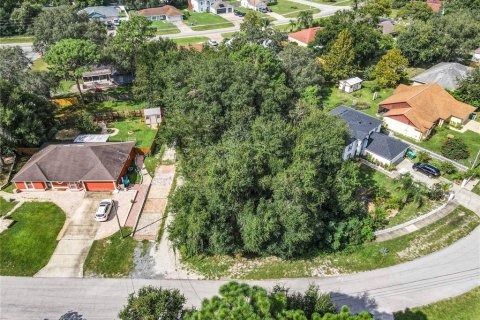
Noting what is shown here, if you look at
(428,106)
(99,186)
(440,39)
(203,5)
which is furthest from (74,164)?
(203,5)

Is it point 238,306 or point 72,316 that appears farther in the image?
point 72,316

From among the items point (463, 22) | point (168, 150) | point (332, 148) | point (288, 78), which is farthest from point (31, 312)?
point (463, 22)

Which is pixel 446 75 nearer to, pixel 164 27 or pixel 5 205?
pixel 5 205

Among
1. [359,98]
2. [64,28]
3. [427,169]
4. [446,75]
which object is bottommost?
[427,169]

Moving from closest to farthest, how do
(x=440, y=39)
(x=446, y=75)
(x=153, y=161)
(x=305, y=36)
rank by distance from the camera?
(x=153, y=161) < (x=446, y=75) < (x=440, y=39) < (x=305, y=36)

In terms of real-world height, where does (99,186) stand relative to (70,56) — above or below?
below

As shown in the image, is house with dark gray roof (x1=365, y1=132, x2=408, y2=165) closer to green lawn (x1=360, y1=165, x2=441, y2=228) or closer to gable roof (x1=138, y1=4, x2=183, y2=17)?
green lawn (x1=360, y1=165, x2=441, y2=228)

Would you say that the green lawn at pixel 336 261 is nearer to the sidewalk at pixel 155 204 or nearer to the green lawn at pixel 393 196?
the green lawn at pixel 393 196

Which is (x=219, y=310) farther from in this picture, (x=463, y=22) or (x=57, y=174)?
(x=463, y=22)
